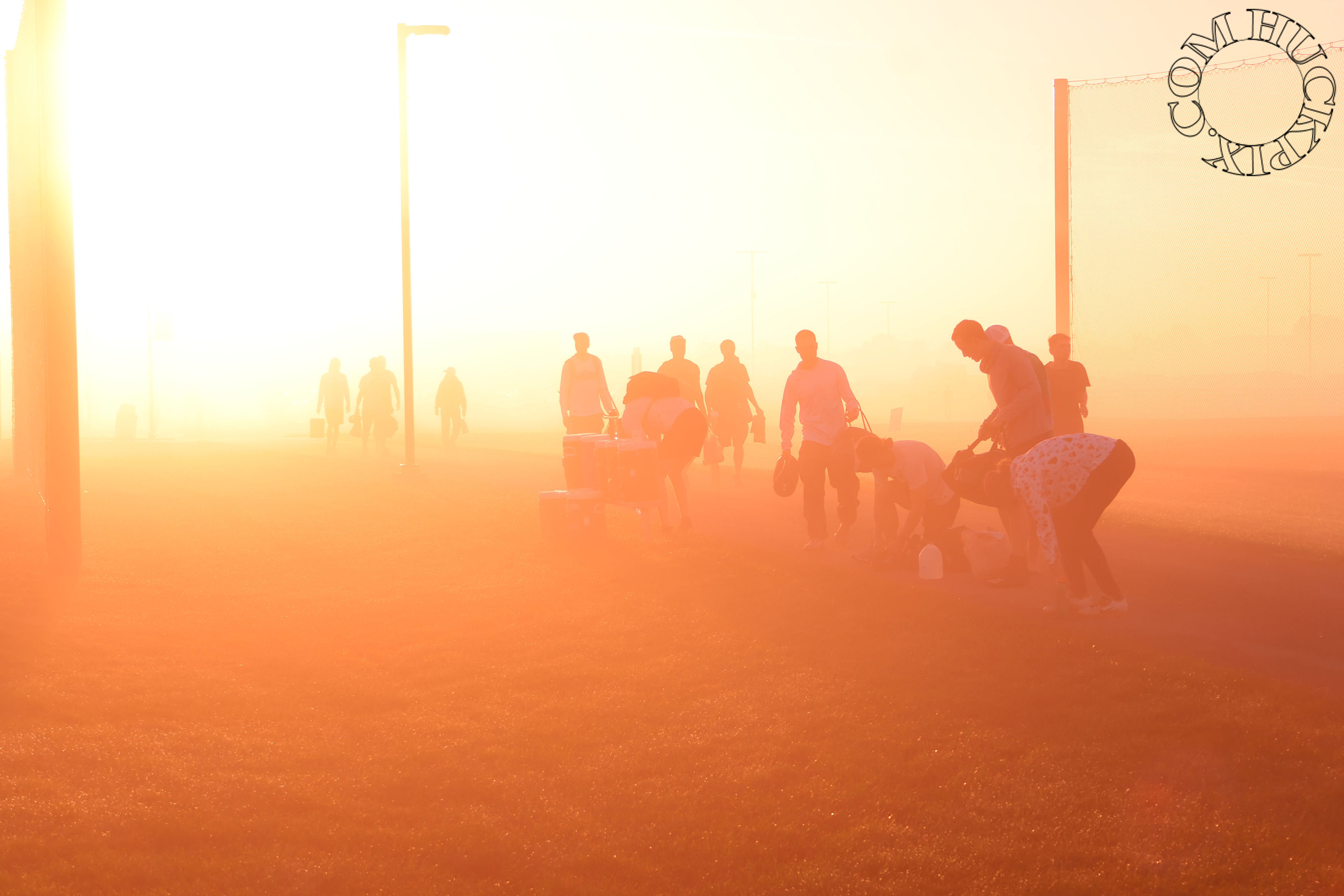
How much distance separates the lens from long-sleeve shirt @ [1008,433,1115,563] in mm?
7594

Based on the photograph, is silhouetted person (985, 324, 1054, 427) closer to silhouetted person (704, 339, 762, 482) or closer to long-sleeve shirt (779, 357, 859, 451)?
long-sleeve shirt (779, 357, 859, 451)

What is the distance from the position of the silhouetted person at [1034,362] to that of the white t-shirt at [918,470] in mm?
951

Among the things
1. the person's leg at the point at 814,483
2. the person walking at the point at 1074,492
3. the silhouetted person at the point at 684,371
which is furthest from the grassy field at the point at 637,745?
the silhouetted person at the point at 684,371

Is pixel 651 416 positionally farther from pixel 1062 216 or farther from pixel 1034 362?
pixel 1062 216

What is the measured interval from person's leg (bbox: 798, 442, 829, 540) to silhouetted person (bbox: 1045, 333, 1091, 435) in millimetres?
2284

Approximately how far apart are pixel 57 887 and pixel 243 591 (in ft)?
19.8

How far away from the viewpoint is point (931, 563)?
9.34m

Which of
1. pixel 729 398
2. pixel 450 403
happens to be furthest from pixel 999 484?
pixel 450 403

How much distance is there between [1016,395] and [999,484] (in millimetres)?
652

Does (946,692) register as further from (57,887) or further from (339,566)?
(339,566)

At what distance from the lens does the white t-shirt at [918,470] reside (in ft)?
30.9

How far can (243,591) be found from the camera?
10.5 meters

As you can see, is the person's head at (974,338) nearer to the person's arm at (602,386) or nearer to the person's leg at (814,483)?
the person's leg at (814,483)

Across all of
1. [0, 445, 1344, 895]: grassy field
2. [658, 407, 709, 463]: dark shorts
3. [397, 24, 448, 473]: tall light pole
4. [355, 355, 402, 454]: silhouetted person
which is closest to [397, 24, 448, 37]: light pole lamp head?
[397, 24, 448, 473]: tall light pole
